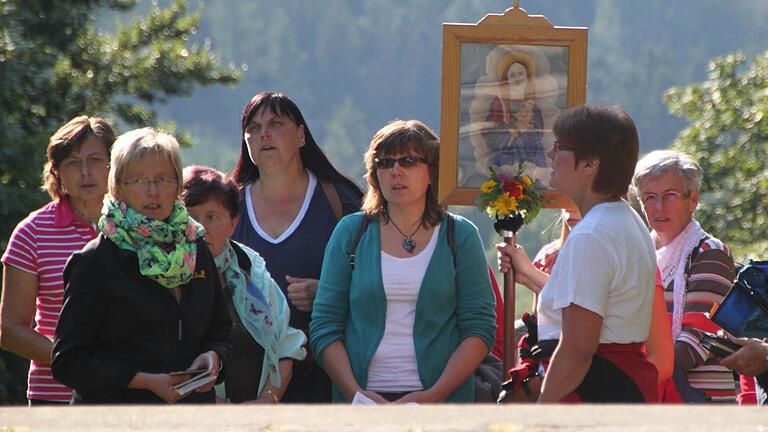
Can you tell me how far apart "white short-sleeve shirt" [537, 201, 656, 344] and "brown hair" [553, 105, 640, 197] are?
0.07m

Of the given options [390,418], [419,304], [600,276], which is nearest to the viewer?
[390,418]

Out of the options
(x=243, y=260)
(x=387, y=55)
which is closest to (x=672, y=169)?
(x=243, y=260)

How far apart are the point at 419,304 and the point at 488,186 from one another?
0.55 m

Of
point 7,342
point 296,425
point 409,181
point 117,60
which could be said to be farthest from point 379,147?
point 117,60

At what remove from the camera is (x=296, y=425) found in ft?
10.8

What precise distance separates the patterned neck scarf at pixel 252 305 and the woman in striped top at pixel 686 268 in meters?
1.56

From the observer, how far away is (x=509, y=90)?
5.59 metres

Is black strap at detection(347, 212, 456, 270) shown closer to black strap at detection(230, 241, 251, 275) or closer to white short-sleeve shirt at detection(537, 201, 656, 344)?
black strap at detection(230, 241, 251, 275)

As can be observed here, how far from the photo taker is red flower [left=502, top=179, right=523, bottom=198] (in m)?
5.46

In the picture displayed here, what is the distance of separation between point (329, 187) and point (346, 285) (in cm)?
77

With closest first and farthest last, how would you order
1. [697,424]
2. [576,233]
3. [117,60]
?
[697,424]
[576,233]
[117,60]

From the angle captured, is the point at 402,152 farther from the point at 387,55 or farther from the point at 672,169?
the point at 387,55

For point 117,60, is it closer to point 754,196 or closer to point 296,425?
point 754,196

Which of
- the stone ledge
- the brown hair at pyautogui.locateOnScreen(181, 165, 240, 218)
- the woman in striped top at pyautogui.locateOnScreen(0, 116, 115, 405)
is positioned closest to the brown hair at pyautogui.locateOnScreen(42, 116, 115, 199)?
the woman in striped top at pyautogui.locateOnScreen(0, 116, 115, 405)
